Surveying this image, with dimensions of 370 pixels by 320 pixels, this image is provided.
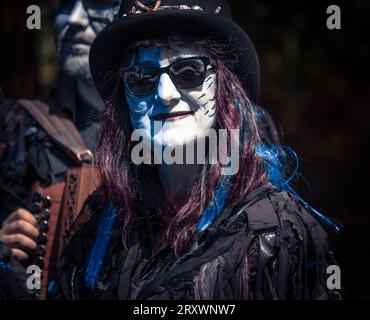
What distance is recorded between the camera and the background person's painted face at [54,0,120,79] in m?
3.75

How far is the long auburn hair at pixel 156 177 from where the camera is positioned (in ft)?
8.09

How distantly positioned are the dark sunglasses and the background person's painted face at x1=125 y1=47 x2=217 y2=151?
0.05 ft

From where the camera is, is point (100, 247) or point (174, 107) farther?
point (100, 247)

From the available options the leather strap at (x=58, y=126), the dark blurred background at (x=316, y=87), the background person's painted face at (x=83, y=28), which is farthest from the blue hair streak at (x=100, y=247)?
the dark blurred background at (x=316, y=87)

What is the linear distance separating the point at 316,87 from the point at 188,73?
335 centimetres

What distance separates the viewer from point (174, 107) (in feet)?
8.04

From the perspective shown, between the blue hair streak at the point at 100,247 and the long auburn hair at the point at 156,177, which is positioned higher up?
the long auburn hair at the point at 156,177

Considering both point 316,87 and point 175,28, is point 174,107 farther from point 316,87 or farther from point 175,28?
point 316,87

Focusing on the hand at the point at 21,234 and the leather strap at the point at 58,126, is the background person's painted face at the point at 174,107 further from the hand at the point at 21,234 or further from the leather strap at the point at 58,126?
the hand at the point at 21,234

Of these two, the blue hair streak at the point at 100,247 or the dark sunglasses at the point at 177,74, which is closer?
the dark sunglasses at the point at 177,74

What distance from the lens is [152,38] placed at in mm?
2520

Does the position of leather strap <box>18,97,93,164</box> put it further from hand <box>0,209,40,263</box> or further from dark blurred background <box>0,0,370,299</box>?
dark blurred background <box>0,0,370,299</box>

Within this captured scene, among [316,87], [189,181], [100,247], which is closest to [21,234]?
[100,247]

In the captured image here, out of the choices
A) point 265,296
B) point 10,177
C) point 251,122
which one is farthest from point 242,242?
point 10,177
